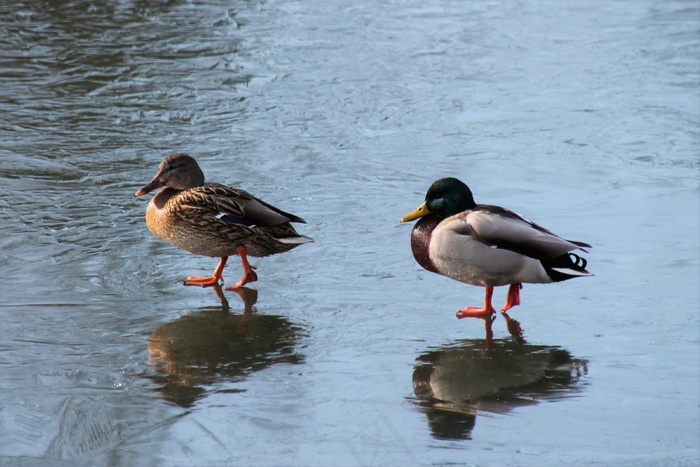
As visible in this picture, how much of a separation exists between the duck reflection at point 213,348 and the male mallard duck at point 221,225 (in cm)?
34

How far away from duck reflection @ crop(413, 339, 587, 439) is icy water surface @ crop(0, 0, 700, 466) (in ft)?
0.05

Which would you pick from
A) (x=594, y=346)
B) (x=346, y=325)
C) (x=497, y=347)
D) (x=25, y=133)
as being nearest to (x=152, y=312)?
(x=346, y=325)

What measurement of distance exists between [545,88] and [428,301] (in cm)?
445

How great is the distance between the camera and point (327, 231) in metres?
5.43

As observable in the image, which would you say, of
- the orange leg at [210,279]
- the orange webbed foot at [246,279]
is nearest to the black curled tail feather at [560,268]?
the orange webbed foot at [246,279]

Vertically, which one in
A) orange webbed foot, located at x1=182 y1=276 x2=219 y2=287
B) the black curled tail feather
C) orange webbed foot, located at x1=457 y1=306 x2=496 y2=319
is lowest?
orange webbed foot, located at x1=182 y1=276 x2=219 y2=287

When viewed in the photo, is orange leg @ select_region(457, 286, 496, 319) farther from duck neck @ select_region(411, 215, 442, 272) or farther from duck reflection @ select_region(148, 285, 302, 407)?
duck reflection @ select_region(148, 285, 302, 407)

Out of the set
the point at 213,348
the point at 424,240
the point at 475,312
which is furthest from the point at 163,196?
the point at 475,312

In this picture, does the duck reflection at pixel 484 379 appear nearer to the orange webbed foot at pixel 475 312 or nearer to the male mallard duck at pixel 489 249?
the orange webbed foot at pixel 475 312

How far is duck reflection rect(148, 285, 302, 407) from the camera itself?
368 centimetres

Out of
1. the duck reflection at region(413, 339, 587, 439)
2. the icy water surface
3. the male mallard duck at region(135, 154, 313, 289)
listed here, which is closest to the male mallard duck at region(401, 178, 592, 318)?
the icy water surface

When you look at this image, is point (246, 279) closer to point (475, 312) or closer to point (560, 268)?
point (475, 312)

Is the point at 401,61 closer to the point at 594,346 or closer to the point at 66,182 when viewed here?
the point at 66,182

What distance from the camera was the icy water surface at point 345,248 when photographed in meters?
3.34
